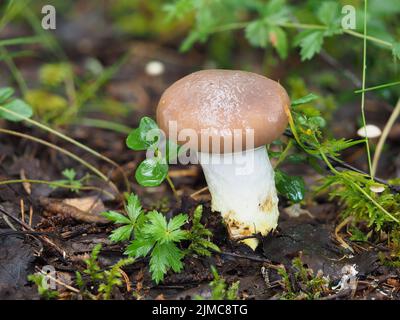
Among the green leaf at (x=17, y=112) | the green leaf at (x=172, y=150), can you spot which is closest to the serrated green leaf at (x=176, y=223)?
the green leaf at (x=172, y=150)

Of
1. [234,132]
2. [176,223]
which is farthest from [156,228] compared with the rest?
[234,132]

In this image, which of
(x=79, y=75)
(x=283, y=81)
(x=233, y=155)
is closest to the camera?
(x=233, y=155)

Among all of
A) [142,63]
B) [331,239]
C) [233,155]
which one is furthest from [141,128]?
[142,63]

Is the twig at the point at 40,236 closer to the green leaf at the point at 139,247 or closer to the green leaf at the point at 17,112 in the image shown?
the green leaf at the point at 139,247

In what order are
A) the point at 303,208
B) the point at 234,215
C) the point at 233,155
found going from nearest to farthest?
the point at 233,155 → the point at 234,215 → the point at 303,208

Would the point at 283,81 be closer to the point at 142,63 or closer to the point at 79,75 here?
the point at 142,63

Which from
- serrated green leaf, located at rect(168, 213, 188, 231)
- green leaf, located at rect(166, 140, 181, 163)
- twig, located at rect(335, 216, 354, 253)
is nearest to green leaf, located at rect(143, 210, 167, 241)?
serrated green leaf, located at rect(168, 213, 188, 231)

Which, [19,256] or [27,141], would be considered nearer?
[19,256]
